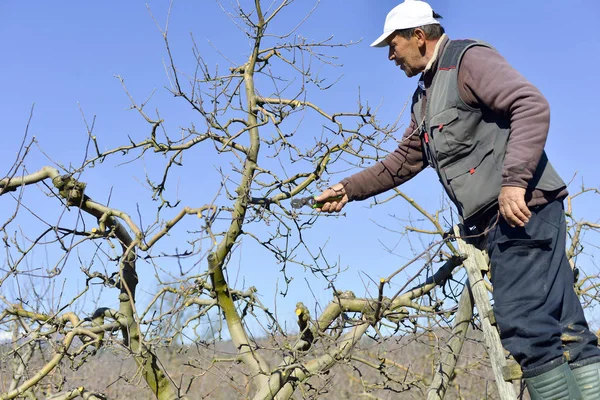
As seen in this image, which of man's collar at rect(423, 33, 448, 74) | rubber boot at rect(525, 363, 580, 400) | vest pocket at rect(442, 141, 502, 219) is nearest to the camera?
rubber boot at rect(525, 363, 580, 400)

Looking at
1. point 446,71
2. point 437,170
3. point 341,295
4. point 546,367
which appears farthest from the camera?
point 341,295

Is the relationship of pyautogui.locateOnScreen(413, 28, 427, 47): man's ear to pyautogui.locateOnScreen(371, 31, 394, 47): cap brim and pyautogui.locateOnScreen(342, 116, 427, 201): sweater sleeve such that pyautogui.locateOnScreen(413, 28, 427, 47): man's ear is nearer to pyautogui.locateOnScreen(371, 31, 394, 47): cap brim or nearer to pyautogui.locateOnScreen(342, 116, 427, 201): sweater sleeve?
pyautogui.locateOnScreen(371, 31, 394, 47): cap brim

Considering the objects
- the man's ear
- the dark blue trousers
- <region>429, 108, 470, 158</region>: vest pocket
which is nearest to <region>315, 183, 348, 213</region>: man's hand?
<region>429, 108, 470, 158</region>: vest pocket

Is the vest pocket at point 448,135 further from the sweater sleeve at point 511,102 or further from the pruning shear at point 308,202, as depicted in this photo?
the pruning shear at point 308,202

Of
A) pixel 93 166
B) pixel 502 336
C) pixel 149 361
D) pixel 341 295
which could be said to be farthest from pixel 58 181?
pixel 502 336

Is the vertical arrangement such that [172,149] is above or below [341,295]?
above

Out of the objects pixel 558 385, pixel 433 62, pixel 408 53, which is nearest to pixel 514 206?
pixel 558 385

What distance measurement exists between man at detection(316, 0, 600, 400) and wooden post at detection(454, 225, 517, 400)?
0.67ft

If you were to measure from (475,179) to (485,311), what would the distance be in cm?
60

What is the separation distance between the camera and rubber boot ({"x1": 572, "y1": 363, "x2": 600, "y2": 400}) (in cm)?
217

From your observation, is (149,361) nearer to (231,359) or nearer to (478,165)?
(231,359)

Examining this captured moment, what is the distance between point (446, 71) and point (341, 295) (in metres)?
1.68

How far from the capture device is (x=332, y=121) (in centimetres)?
369

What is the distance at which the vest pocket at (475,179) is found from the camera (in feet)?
7.77
